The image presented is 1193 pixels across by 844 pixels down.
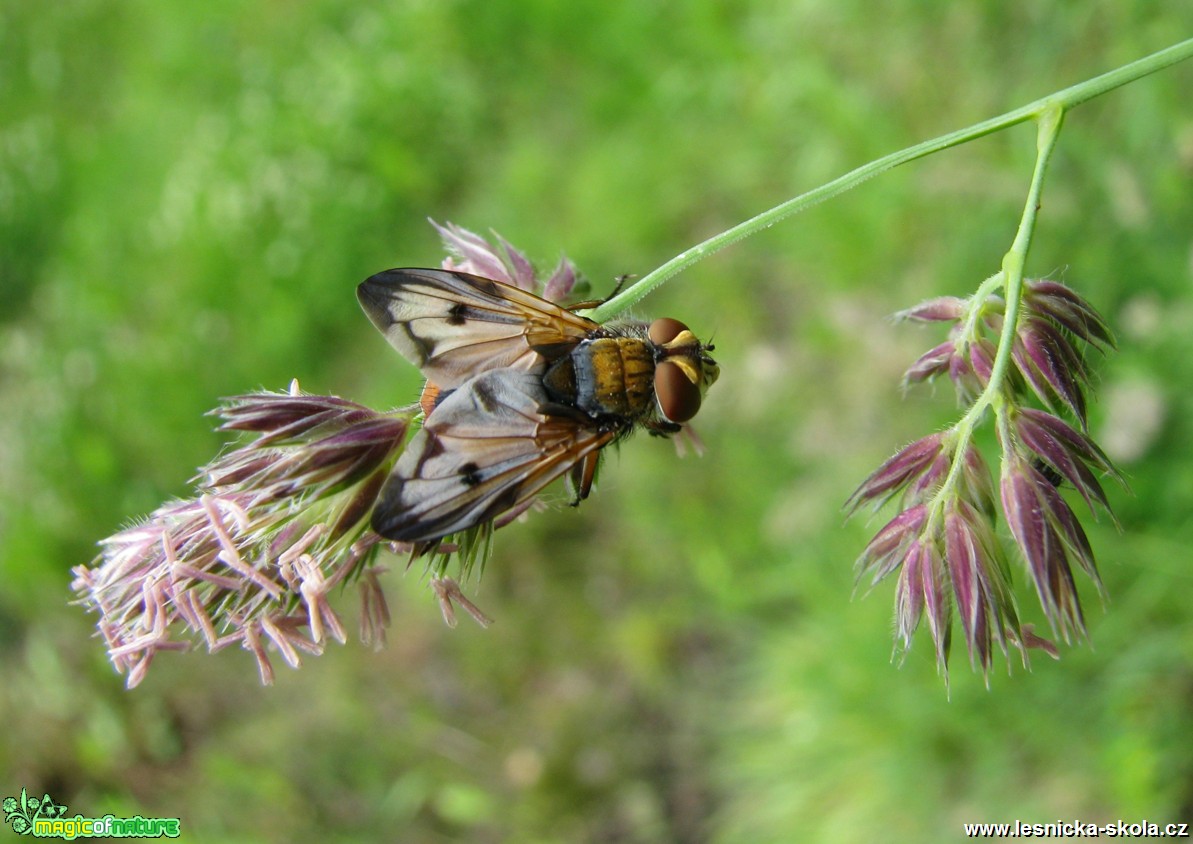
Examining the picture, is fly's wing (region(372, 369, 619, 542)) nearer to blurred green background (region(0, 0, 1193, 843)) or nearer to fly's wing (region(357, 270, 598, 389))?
fly's wing (region(357, 270, 598, 389))

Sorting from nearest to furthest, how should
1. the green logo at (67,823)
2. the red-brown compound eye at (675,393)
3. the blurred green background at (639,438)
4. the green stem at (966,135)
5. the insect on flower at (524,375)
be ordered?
the green stem at (966,135), the insect on flower at (524,375), the red-brown compound eye at (675,393), the blurred green background at (639,438), the green logo at (67,823)

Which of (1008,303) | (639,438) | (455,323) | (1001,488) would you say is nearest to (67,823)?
(639,438)

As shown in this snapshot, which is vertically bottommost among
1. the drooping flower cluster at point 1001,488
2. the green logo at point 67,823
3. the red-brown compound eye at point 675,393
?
the drooping flower cluster at point 1001,488

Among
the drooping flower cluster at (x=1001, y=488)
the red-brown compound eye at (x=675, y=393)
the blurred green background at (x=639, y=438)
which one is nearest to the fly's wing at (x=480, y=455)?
the red-brown compound eye at (x=675, y=393)

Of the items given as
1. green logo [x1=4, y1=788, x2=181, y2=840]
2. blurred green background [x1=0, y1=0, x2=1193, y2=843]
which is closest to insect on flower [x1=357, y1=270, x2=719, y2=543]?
blurred green background [x1=0, y1=0, x2=1193, y2=843]

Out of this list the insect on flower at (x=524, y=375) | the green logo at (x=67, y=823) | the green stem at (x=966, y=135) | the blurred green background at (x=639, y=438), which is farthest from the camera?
the green logo at (x=67, y=823)

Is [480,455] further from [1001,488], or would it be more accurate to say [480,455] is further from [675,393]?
[1001,488]

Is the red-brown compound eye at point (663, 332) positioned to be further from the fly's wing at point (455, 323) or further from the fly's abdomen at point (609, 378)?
the fly's wing at point (455, 323)
